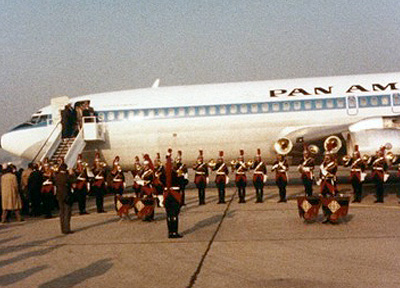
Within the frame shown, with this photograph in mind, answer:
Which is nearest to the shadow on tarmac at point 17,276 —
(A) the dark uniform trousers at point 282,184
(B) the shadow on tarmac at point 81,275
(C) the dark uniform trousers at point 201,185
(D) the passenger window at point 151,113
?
(B) the shadow on tarmac at point 81,275

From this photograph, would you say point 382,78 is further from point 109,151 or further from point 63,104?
point 63,104

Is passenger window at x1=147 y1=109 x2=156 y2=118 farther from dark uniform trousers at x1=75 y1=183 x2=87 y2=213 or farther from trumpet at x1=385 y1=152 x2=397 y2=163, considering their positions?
trumpet at x1=385 y1=152 x2=397 y2=163

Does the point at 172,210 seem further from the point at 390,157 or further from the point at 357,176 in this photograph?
the point at 390,157

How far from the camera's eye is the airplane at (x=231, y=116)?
1900cm

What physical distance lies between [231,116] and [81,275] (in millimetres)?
12477

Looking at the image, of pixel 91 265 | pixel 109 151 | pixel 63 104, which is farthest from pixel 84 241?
pixel 63 104

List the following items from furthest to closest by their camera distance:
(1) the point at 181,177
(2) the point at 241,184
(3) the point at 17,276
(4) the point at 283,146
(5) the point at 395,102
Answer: (5) the point at 395,102 < (4) the point at 283,146 < (2) the point at 241,184 < (1) the point at 181,177 < (3) the point at 17,276

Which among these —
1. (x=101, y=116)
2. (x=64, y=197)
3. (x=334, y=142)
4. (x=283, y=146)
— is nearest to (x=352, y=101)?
(x=334, y=142)

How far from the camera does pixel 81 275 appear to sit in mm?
7508

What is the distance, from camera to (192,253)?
28.4 feet

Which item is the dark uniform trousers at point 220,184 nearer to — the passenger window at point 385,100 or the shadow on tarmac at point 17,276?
the passenger window at point 385,100

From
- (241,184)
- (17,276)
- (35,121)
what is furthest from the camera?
(35,121)

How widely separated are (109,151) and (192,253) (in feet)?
38.1

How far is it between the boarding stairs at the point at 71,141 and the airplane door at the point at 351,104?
9.85m
